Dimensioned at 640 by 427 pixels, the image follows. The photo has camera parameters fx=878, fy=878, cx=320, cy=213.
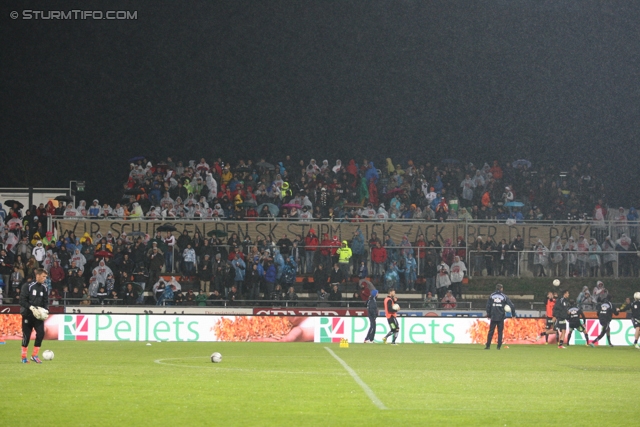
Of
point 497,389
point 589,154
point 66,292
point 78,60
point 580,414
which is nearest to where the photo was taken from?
point 580,414

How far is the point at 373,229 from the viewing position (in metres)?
37.9

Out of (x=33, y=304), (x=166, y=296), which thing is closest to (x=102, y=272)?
(x=166, y=296)

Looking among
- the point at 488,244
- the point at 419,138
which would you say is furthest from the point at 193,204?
the point at 419,138

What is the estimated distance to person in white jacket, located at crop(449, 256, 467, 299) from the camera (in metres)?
35.1

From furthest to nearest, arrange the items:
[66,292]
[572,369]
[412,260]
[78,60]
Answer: [78,60] < [412,260] < [66,292] < [572,369]

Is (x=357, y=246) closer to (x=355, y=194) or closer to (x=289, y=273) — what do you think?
(x=289, y=273)

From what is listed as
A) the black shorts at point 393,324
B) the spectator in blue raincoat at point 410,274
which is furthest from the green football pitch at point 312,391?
the spectator in blue raincoat at point 410,274

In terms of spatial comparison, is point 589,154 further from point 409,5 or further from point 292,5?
point 292,5

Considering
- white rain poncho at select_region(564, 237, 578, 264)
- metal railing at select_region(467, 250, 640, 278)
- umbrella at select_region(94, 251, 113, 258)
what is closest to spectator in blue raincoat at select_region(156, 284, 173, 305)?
umbrella at select_region(94, 251, 113, 258)

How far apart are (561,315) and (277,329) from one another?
10.1 m

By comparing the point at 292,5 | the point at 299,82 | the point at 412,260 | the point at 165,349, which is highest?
the point at 292,5

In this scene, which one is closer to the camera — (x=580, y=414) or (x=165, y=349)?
(x=580, y=414)

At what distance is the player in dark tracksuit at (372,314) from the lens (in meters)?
29.5

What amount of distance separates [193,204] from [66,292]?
23.5ft
